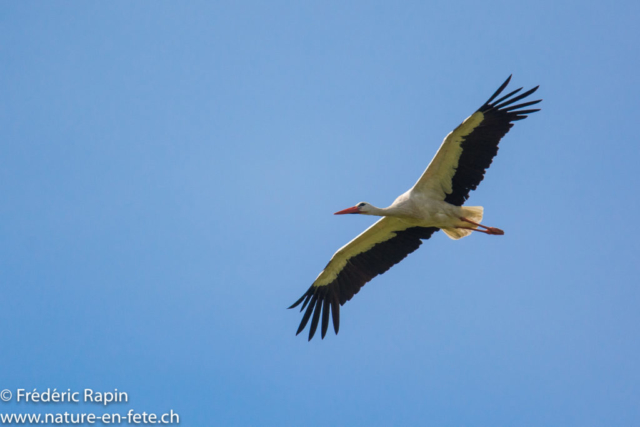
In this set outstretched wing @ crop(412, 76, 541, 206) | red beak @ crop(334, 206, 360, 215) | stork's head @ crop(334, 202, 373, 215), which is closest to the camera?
outstretched wing @ crop(412, 76, 541, 206)

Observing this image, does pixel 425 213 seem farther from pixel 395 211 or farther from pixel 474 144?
pixel 474 144

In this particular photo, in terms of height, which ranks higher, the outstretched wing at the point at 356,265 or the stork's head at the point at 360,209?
the stork's head at the point at 360,209

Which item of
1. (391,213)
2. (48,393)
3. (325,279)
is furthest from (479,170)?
(48,393)

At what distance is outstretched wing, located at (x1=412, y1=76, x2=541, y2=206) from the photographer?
32.9 feet

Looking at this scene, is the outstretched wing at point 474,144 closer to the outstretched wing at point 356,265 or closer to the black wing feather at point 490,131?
the black wing feather at point 490,131

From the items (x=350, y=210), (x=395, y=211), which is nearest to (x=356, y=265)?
(x=350, y=210)

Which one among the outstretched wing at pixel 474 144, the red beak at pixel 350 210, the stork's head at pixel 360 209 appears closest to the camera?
the outstretched wing at pixel 474 144

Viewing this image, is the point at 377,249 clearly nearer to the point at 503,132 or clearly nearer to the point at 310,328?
the point at 310,328

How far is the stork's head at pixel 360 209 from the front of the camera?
10.9 meters

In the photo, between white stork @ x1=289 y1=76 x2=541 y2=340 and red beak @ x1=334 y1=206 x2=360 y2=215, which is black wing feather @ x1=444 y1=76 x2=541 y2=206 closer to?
white stork @ x1=289 y1=76 x2=541 y2=340

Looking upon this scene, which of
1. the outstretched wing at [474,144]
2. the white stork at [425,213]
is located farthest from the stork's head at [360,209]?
the outstretched wing at [474,144]

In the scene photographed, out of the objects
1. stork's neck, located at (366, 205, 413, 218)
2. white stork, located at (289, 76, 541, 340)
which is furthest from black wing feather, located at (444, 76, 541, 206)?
stork's neck, located at (366, 205, 413, 218)

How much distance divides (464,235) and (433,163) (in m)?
1.42

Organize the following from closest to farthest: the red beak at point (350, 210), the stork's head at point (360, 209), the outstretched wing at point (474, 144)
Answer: the outstretched wing at point (474, 144) → the stork's head at point (360, 209) → the red beak at point (350, 210)
